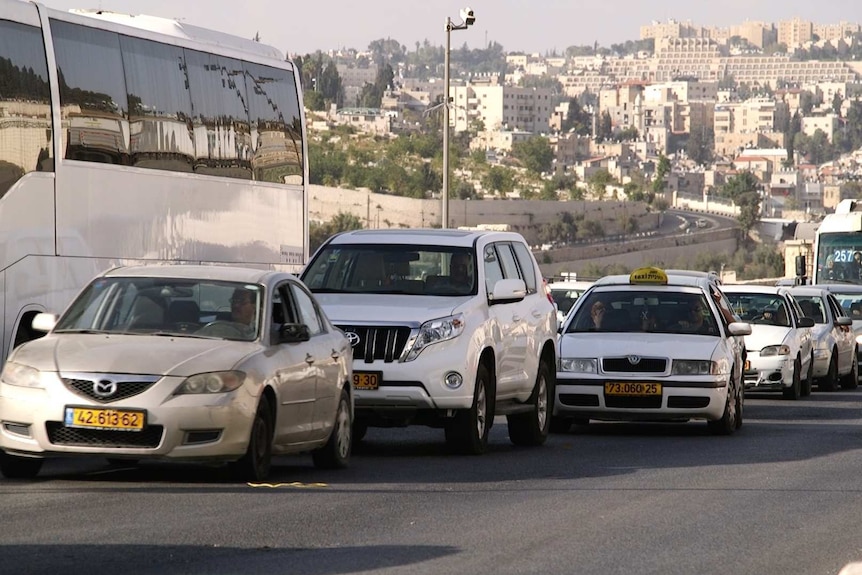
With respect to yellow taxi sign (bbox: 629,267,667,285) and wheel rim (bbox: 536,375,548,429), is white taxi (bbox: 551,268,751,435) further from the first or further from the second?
wheel rim (bbox: 536,375,548,429)

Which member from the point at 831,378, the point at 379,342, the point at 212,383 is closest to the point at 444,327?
the point at 379,342

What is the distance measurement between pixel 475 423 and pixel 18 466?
407 cm

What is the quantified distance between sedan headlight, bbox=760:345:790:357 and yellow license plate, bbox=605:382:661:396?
7378mm

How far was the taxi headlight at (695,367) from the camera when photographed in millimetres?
17906

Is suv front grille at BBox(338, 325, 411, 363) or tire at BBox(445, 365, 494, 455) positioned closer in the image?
suv front grille at BBox(338, 325, 411, 363)

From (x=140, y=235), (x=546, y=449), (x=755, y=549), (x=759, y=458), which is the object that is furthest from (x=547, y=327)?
(x=755, y=549)

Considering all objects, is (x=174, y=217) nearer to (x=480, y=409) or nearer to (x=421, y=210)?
(x=480, y=409)

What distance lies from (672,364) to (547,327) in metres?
1.71

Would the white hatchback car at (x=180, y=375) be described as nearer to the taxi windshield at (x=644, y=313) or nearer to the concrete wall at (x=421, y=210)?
the taxi windshield at (x=644, y=313)

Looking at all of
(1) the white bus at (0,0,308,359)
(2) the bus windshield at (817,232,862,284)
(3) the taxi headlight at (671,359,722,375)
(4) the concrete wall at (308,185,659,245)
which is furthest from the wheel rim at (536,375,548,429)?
(4) the concrete wall at (308,185,659,245)

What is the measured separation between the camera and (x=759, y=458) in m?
15.3

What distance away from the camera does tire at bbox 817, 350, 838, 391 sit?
97.1 ft

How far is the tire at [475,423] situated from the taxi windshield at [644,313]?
4.03 meters

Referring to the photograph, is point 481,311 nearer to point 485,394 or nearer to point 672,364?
point 485,394
